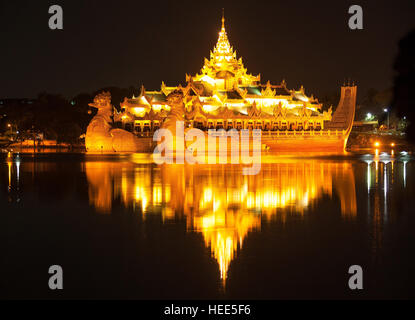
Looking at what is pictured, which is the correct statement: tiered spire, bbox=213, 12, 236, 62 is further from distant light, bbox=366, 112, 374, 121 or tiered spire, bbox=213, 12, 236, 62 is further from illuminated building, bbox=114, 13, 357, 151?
distant light, bbox=366, 112, 374, 121

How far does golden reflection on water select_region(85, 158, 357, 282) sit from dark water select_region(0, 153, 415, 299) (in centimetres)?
4

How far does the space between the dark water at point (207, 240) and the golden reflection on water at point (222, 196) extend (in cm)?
4

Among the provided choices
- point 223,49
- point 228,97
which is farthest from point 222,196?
point 223,49

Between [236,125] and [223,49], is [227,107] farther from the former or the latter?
[223,49]

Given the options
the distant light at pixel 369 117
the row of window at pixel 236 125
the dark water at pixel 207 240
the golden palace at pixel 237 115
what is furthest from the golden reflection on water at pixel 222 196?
the distant light at pixel 369 117

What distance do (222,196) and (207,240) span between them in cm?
648

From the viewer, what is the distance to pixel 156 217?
1375cm

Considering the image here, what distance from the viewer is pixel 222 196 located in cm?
1758

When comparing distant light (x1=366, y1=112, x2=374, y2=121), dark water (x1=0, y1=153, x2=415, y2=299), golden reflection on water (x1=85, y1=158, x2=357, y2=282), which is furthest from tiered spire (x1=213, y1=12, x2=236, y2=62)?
dark water (x1=0, y1=153, x2=415, y2=299)

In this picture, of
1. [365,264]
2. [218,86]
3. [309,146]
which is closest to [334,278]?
[365,264]

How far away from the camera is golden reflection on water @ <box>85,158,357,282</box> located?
12359 millimetres

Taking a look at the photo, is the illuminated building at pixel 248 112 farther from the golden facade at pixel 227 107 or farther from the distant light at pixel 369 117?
the distant light at pixel 369 117
